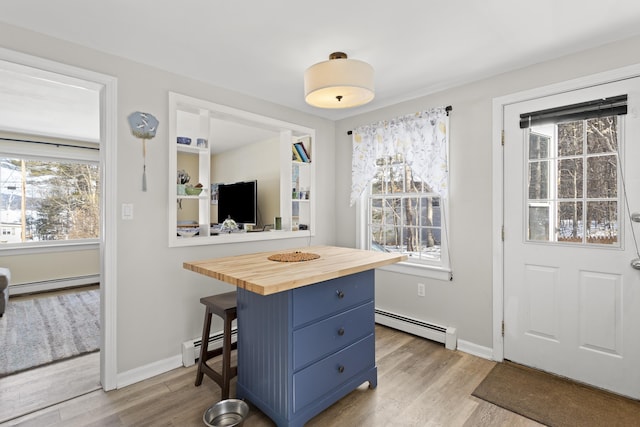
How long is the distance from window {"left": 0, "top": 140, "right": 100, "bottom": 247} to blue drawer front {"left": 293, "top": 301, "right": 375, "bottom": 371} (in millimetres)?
5194

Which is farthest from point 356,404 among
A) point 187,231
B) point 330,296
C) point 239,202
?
point 239,202

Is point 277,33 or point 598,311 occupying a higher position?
point 277,33

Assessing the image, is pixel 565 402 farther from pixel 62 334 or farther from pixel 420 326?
pixel 62 334

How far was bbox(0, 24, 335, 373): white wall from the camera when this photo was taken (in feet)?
7.47

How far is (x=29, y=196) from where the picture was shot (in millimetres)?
4910

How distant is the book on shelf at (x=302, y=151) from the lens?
3.53 metres

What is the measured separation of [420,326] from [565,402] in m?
1.19

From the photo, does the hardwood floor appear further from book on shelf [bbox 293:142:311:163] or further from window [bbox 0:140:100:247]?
window [bbox 0:140:100:247]

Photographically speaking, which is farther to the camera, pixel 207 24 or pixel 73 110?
pixel 73 110

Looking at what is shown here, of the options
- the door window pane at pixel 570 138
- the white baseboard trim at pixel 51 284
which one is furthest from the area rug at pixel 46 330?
the door window pane at pixel 570 138

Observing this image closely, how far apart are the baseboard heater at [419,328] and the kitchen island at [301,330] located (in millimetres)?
978

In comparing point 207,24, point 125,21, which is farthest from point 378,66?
point 125,21

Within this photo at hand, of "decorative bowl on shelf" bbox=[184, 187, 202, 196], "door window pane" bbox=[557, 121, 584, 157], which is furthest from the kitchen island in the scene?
"door window pane" bbox=[557, 121, 584, 157]

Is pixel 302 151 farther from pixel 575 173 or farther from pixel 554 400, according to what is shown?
pixel 554 400
